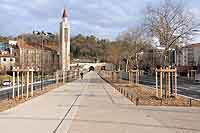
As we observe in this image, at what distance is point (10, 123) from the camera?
13.1 metres

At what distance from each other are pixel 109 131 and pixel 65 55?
11079 cm

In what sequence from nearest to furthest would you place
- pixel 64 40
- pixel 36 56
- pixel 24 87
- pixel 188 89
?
pixel 188 89 < pixel 24 87 < pixel 36 56 < pixel 64 40

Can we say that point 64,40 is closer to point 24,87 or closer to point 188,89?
point 24,87

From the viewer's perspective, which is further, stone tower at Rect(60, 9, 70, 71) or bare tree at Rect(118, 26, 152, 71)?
stone tower at Rect(60, 9, 70, 71)

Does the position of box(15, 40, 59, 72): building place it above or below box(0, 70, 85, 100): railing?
above

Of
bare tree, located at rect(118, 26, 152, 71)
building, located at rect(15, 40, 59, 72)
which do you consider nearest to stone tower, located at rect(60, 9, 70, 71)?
building, located at rect(15, 40, 59, 72)

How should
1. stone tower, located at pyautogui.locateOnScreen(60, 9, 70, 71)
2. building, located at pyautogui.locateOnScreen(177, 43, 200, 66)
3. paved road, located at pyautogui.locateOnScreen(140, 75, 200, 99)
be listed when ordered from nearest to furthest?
paved road, located at pyautogui.locateOnScreen(140, 75, 200, 99), stone tower, located at pyautogui.locateOnScreen(60, 9, 70, 71), building, located at pyautogui.locateOnScreen(177, 43, 200, 66)

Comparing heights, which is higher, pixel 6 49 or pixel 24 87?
pixel 6 49

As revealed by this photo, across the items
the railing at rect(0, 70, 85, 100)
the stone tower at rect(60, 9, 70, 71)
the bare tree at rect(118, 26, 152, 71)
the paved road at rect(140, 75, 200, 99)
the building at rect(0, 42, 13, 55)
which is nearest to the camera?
the railing at rect(0, 70, 85, 100)

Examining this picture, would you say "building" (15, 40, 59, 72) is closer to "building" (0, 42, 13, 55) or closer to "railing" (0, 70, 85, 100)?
"building" (0, 42, 13, 55)

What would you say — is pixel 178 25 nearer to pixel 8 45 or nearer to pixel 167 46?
pixel 167 46

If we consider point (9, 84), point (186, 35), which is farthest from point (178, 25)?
point (9, 84)

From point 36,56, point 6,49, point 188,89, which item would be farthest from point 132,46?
point 6,49

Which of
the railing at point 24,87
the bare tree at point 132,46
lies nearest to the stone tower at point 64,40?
the railing at point 24,87
